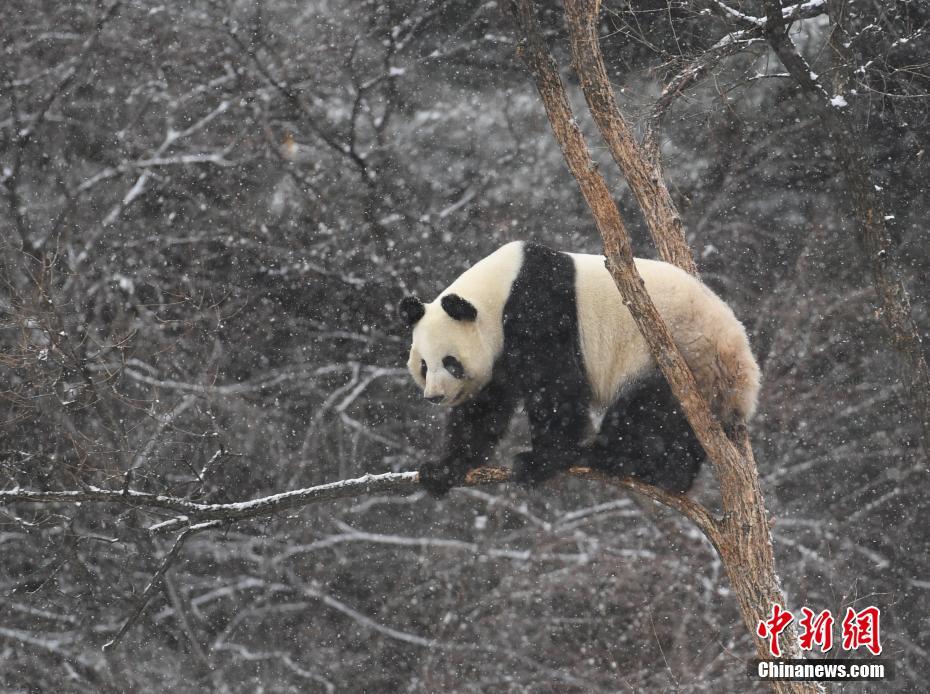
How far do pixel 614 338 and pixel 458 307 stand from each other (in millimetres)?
758

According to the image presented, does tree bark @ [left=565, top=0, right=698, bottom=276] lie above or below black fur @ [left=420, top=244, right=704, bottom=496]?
above

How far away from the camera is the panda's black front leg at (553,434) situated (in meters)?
4.74

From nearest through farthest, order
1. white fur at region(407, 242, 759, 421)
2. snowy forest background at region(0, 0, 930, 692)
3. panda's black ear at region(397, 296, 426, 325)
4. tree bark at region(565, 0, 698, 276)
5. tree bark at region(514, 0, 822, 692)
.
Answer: tree bark at region(514, 0, 822, 692) < tree bark at region(565, 0, 698, 276) < white fur at region(407, 242, 759, 421) < panda's black ear at region(397, 296, 426, 325) < snowy forest background at region(0, 0, 930, 692)

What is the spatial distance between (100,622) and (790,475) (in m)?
8.14

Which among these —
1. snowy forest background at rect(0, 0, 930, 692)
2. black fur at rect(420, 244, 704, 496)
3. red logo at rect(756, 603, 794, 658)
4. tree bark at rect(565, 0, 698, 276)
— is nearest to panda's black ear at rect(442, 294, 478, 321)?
black fur at rect(420, 244, 704, 496)

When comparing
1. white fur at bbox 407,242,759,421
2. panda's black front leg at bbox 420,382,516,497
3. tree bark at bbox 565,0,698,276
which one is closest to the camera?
tree bark at bbox 565,0,698,276

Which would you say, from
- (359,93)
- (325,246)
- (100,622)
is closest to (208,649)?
(100,622)

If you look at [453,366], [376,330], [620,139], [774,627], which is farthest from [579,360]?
[376,330]

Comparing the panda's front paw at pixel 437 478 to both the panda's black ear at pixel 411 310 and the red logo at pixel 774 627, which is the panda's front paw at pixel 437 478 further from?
the red logo at pixel 774 627

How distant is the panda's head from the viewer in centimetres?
485

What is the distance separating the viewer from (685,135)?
450 inches

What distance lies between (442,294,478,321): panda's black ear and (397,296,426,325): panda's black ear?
208 mm

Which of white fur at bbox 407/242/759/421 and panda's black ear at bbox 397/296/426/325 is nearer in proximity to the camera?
white fur at bbox 407/242/759/421

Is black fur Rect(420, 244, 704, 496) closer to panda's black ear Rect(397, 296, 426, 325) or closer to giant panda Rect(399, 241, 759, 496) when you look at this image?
giant panda Rect(399, 241, 759, 496)
